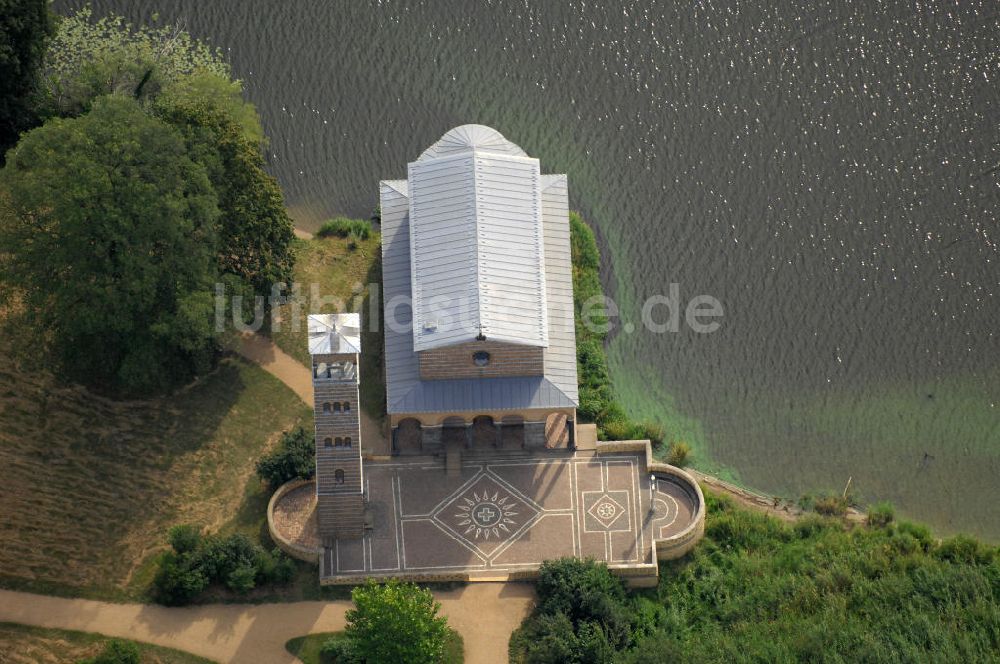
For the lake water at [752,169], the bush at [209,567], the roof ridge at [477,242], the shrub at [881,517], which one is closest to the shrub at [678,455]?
the lake water at [752,169]

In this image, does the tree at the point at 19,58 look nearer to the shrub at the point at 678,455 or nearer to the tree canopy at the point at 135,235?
the tree canopy at the point at 135,235

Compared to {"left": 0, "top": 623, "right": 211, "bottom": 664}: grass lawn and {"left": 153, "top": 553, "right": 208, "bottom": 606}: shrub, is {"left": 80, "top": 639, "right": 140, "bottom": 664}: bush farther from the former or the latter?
{"left": 153, "top": 553, "right": 208, "bottom": 606}: shrub

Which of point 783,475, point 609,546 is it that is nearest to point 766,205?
point 783,475

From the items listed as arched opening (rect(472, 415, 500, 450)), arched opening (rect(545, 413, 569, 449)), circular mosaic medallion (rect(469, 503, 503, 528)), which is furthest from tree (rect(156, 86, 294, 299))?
circular mosaic medallion (rect(469, 503, 503, 528))

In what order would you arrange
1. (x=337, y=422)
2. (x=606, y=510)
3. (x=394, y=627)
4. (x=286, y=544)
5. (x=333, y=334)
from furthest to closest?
(x=606, y=510) → (x=286, y=544) → (x=337, y=422) → (x=333, y=334) → (x=394, y=627)

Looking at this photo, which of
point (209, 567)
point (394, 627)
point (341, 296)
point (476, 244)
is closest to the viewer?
point (394, 627)

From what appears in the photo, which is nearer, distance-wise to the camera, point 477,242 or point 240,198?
point 477,242

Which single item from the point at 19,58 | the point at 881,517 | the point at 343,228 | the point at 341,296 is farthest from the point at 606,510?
the point at 19,58

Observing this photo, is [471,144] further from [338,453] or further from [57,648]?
[57,648]
